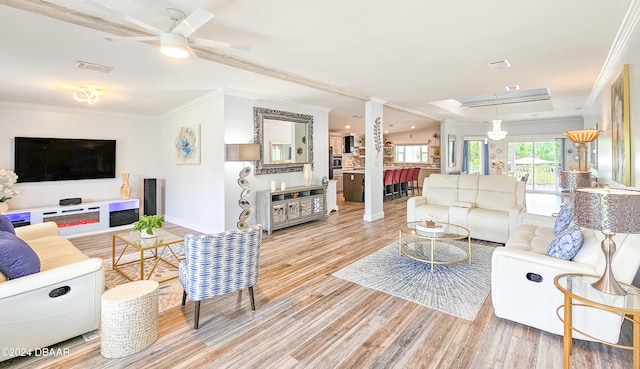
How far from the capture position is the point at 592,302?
1.64 meters

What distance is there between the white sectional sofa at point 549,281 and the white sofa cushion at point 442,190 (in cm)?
282

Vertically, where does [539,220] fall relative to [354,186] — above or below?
below

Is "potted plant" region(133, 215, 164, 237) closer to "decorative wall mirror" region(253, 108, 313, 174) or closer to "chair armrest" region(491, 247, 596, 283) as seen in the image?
"decorative wall mirror" region(253, 108, 313, 174)

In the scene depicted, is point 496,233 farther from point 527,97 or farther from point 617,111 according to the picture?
point 527,97

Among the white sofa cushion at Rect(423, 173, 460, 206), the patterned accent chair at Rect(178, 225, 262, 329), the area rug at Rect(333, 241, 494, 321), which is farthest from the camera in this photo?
the white sofa cushion at Rect(423, 173, 460, 206)

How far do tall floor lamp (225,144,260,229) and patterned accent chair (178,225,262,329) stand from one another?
2533 mm

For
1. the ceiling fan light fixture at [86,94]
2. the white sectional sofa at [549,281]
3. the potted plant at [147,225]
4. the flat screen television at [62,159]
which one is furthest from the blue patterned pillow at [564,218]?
the flat screen television at [62,159]

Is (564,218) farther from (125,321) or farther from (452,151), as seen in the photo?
(452,151)

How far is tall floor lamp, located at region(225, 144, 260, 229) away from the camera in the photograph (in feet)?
15.7

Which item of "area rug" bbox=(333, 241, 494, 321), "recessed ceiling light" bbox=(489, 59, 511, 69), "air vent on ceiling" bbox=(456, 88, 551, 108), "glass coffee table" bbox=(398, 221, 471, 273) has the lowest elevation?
"area rug" bbox=(333, 241, 494, 321)

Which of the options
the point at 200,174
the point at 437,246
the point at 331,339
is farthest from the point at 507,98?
the point at 331,339

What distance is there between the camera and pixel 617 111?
3.43 m

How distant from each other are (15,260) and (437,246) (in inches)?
171

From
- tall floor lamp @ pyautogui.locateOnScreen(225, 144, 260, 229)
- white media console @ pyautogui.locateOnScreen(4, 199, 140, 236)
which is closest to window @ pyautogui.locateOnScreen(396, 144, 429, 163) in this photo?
tall floor lamp @ pyautogui.locateOnScreen(225, 144, 260, 229)
